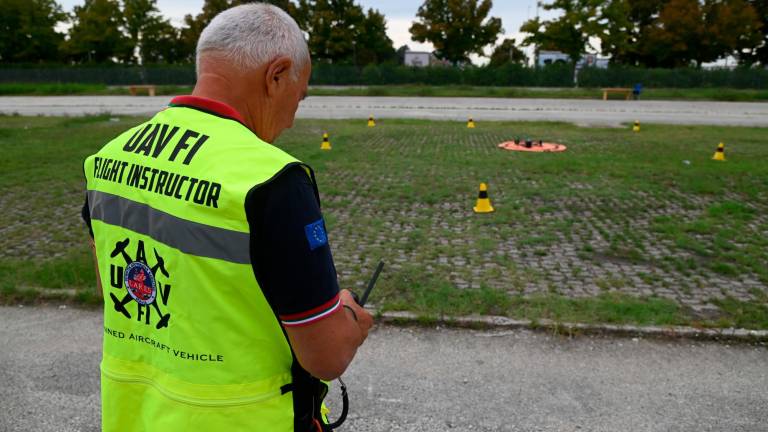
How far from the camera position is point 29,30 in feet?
188

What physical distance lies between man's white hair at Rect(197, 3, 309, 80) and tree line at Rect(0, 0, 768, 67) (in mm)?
45412

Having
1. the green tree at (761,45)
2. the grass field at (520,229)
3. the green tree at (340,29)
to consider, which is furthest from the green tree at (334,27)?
the grass field at (520,229)

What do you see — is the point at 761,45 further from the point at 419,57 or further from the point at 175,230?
the point at 175,230

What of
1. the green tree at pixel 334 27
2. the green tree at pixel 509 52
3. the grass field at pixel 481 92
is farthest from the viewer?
the green tree at pixel 509 52

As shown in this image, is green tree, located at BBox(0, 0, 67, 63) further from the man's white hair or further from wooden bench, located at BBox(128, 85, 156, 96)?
the man's white hair

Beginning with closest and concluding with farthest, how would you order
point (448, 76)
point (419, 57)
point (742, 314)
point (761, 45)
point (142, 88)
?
point (742, 314) → point (142, 88) → point (448, 76) → point (761, 45) → point (419, 57)

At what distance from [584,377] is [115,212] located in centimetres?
346

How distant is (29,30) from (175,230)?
68.3 m

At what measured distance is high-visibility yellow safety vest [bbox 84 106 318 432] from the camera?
4.52 feet

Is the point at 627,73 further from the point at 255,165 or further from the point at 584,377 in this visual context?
the point at 255,165

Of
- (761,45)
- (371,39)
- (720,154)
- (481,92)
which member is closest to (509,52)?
(371,39)

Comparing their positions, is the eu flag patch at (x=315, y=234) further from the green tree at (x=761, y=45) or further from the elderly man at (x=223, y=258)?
the green tree at (x=761, y=45)

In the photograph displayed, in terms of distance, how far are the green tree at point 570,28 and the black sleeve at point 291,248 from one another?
148 ft

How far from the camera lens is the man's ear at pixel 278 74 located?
61.5 inches
